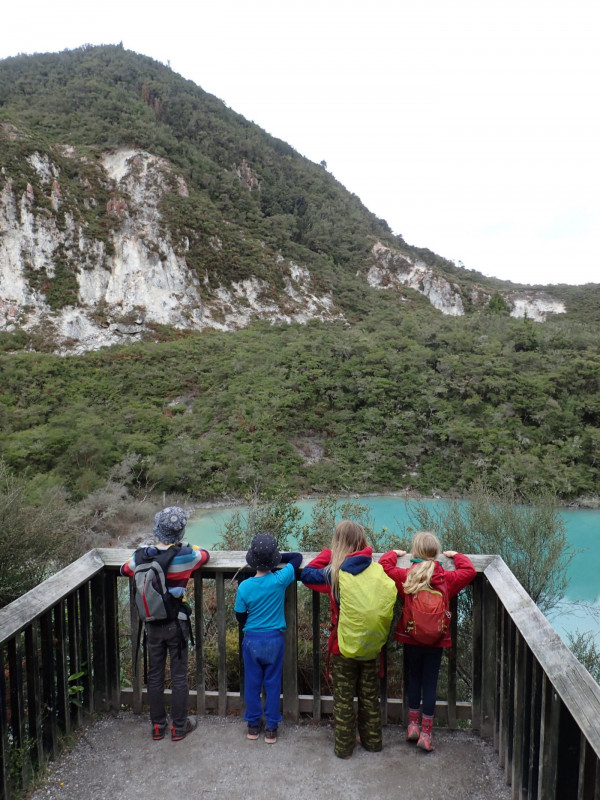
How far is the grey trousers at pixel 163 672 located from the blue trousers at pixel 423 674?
1019mm

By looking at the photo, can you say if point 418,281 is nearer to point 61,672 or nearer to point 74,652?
point 74,652

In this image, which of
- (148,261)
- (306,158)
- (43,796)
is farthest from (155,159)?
(43,796)

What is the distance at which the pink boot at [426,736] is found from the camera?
2.08 meters

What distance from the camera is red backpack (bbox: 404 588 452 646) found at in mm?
2055

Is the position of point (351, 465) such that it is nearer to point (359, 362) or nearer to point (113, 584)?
point (359, 362)

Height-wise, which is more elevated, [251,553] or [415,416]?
[251,553]

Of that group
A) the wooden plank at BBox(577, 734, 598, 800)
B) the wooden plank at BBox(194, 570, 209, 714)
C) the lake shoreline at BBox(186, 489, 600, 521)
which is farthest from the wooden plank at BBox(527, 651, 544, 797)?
the lake shoreline at BBox(186, 489, 600, 521)

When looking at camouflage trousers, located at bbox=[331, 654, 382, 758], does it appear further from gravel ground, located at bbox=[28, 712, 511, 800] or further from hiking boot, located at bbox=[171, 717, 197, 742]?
hiking boot, located at bbox=[171, 717, 197, 742]

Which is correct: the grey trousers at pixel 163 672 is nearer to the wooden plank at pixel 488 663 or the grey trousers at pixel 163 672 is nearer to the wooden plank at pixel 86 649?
the wooden plank at pixel 86 649

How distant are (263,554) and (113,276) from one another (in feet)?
97.5

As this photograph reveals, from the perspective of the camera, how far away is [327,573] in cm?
215

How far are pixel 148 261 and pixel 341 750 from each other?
30180mm

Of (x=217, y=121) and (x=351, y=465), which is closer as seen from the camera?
(x=351, y=465)

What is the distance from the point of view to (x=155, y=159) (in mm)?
34625
